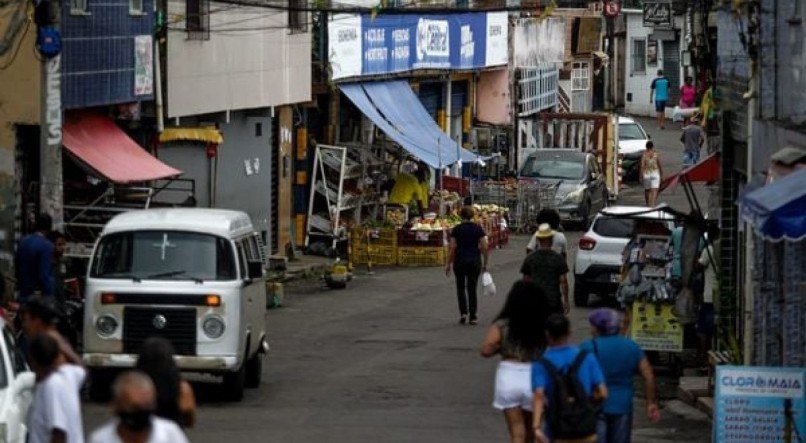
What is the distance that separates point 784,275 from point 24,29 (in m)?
11.9

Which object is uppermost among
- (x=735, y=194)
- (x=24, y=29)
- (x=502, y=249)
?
(x=24, y=29)

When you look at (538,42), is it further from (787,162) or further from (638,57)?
(787,162)

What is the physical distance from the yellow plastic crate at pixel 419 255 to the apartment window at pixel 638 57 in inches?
1353

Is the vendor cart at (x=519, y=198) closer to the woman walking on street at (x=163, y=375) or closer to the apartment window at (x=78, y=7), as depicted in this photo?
the apartment window at (x=78, y=7)

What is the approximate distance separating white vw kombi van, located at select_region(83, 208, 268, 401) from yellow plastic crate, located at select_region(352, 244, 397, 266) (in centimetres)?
1689

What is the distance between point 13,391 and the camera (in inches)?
512

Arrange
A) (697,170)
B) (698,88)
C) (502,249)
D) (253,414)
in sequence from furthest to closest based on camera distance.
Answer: (502,249) → (698,88) → (697,170) → (253,414)

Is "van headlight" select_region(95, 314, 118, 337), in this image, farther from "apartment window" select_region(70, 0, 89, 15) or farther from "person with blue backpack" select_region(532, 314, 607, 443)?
"apartment window" select_region(70, 0, 89, 15)

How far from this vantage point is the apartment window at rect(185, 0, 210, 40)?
31797mm

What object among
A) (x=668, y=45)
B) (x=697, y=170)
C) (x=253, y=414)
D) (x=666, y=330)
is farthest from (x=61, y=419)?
(x=668, y=45)

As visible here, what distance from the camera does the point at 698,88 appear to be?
93.6 ft

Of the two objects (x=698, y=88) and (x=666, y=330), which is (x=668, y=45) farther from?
(x=666, y=330)

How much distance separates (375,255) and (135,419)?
27.9 metres

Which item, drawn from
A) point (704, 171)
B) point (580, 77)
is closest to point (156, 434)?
point (704, 171)
